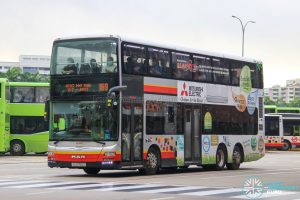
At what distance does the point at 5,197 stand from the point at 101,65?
328 inches

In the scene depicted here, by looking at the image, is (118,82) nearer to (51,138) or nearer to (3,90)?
(51,138)

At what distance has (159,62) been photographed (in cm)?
2462

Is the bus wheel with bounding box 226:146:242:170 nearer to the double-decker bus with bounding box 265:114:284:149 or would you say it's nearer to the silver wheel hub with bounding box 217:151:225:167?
the silver wheel hub with bounding box 217:151:225:167

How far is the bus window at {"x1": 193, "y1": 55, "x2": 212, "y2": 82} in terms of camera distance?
87.9ft

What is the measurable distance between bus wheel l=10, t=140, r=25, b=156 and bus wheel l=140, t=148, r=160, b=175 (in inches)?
819

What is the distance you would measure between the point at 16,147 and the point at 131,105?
72.2 ft

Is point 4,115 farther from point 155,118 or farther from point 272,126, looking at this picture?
point 272,126

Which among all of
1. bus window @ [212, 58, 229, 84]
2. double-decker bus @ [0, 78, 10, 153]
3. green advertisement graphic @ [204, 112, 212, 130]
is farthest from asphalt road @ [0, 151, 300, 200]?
double-decker bus @ [0, 78, 10, 153]

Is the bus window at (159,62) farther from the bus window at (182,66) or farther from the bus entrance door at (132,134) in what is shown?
the bus entrance door at (132,134)

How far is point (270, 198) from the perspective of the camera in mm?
15406

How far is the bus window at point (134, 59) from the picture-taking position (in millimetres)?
22875

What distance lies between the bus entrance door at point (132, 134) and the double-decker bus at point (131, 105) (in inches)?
1.2

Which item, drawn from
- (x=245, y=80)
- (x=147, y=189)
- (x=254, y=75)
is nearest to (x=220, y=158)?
(x=245, y=80)

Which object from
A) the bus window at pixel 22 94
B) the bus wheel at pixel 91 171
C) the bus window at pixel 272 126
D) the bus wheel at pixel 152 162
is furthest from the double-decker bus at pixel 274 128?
the bus wheel at pixel 91 171
